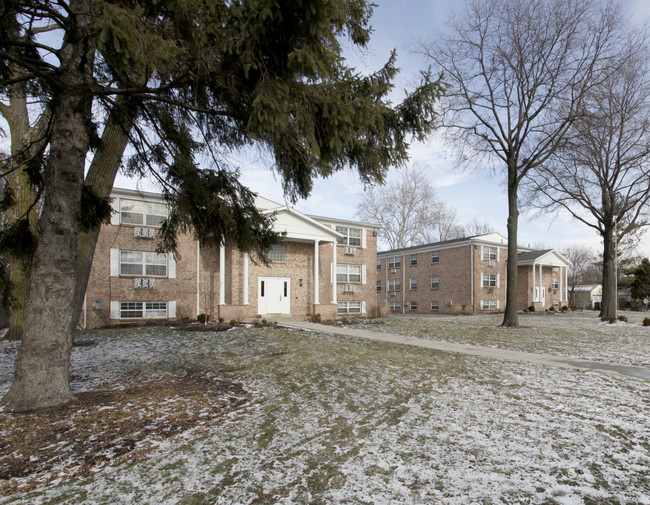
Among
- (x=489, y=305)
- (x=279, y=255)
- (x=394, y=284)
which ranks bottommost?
(x=489, y=305)

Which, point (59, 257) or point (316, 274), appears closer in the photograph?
point (59, 257)

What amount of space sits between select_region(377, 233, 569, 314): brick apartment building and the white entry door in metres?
14.6

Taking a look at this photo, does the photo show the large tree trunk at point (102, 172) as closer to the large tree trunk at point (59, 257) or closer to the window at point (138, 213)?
the large tree trunk at point (59, 257)

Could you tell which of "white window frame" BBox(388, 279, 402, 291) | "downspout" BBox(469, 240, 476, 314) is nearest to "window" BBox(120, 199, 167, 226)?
"downspout" BBox(469, 240, 476, 314)

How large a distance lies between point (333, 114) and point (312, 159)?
68cm

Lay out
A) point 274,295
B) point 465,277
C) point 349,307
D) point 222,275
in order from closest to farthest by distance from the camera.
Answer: point 222,275 < point 274,295 < point 349,307 < point 465,277

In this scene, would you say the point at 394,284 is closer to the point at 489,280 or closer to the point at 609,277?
the point at 489,280

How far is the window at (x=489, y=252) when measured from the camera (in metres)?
30.7

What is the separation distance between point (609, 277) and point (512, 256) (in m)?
9.09

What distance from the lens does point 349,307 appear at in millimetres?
22812

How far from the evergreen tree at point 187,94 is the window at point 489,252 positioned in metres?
27.3

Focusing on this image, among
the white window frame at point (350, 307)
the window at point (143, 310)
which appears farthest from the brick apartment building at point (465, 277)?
the window at point (143, 310)

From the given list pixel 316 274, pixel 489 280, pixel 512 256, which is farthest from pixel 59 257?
pixel 489 280

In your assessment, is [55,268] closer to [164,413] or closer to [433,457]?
[164,413]
